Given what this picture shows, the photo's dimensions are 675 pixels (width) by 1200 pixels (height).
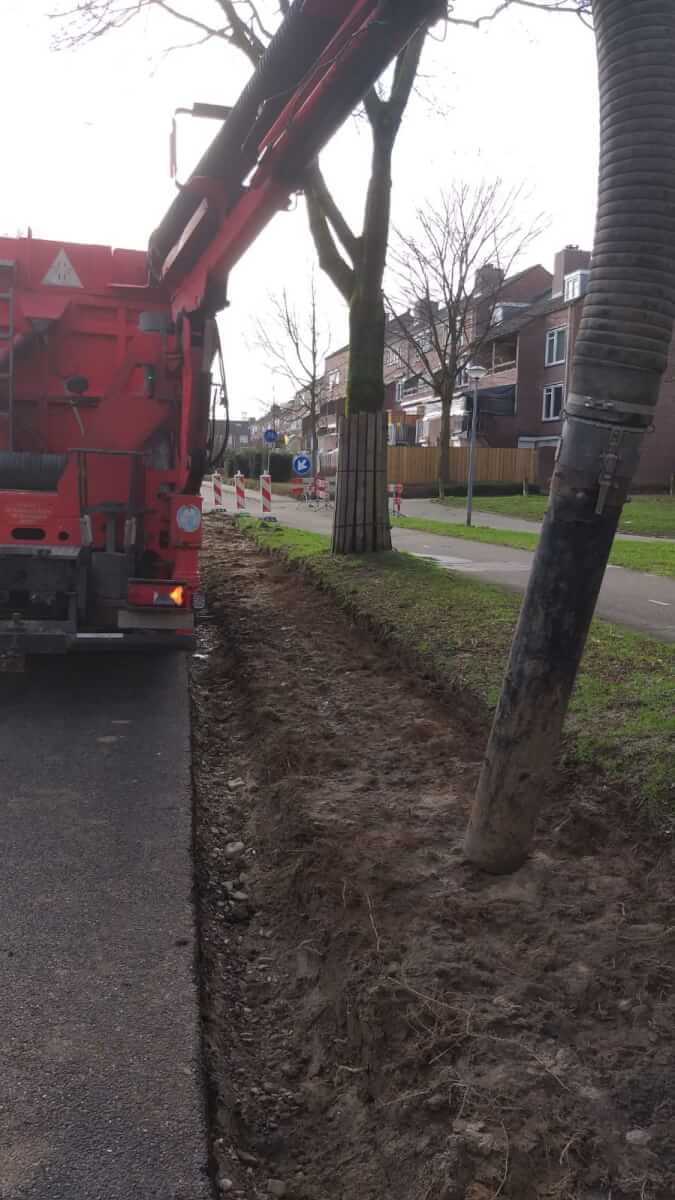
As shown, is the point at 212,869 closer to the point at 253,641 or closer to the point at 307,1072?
the point at 307,1072

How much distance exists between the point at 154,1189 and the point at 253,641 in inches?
280

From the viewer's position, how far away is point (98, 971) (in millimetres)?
3596

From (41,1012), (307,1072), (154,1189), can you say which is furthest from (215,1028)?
(154,1189)

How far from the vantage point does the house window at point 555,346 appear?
146 ft

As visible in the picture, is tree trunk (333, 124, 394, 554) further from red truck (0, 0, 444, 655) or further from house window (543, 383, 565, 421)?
house window (543, 383, 565, 421)

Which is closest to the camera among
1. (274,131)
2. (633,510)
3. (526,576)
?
(274,131)

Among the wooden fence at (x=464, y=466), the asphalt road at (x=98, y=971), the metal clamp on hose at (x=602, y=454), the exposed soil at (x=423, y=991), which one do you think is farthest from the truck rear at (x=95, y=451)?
the wooden fence at (x=464, y=466)

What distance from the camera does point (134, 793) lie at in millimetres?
5516

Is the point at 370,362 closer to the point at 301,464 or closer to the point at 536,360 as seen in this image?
the point at 301,464

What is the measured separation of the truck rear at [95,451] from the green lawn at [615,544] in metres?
Result: 5.44

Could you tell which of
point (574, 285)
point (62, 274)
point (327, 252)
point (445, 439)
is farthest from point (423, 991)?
point (574, 285)

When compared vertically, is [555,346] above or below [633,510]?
above

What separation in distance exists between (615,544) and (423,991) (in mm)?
14881

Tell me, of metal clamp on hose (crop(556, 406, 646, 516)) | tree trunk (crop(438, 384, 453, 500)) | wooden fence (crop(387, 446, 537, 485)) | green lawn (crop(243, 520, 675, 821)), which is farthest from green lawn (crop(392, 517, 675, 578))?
wooden fence (crop(387, 446, 537, 485))
